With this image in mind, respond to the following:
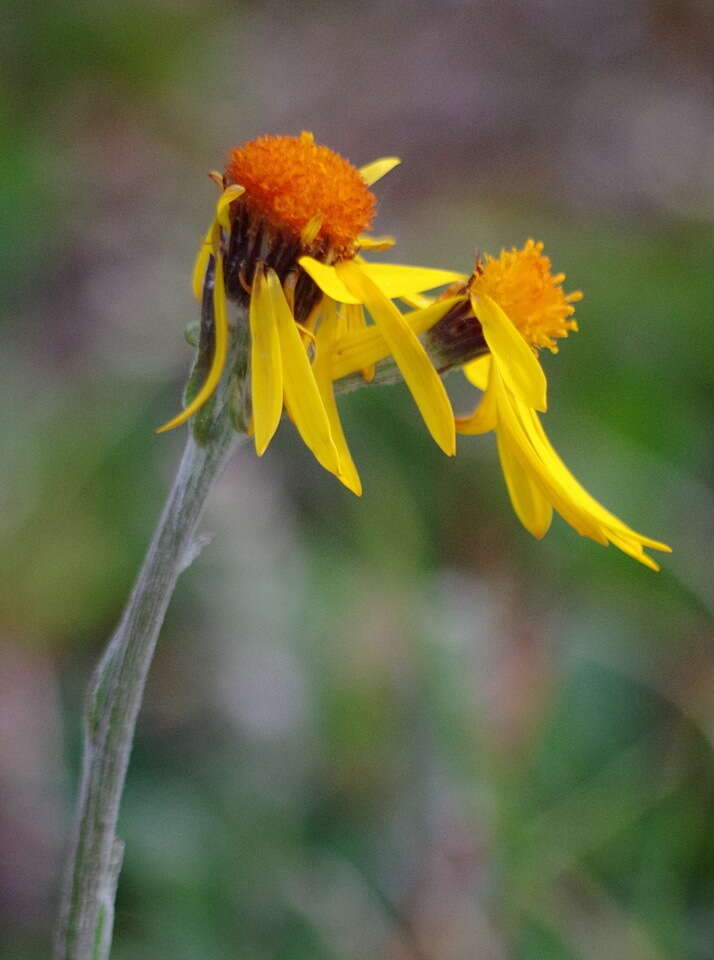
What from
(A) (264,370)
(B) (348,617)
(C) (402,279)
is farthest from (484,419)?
(B) (348,617)

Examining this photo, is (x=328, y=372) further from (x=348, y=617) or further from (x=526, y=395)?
(x=348, y=617)

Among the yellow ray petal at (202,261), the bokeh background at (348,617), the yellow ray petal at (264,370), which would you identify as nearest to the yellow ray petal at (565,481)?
the yellow ray petal at (264,370)

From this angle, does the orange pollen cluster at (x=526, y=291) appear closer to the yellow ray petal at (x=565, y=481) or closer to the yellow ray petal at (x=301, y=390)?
the yellow ray petal at (x=565, y=481)

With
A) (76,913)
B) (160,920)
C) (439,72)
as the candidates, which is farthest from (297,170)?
(439,72)

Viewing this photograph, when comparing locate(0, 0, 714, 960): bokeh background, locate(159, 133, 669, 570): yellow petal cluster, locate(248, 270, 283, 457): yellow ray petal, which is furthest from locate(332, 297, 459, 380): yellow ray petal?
locate(0, 0, 714, 960): bokeh background

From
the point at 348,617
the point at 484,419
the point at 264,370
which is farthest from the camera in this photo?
the point at 348,617

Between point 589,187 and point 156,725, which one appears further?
point 589,187

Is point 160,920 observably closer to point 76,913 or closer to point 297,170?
point 76,913
